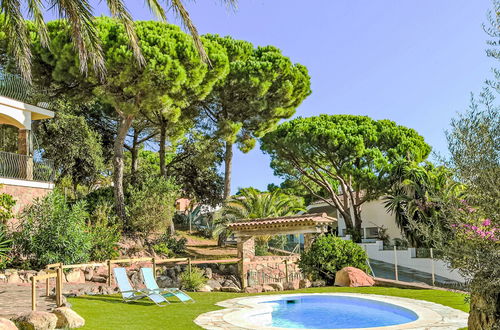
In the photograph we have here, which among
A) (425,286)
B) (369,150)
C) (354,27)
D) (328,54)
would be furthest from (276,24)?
(369,150)

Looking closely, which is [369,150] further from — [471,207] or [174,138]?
[471,207]

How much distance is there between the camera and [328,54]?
1881 cm

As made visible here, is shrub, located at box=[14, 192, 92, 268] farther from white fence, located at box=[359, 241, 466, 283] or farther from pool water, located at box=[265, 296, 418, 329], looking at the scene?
white fence, located at box=[359, 241, 466, 283]

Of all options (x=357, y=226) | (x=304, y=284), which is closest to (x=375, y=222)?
(x=357, y=226)

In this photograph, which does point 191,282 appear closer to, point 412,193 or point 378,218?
point 412,193

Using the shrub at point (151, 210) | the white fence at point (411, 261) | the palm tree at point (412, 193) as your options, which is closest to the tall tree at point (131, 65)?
the shrub at point (151, 210)

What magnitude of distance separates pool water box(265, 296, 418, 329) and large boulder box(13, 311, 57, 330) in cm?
476

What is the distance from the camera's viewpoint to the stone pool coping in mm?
9398

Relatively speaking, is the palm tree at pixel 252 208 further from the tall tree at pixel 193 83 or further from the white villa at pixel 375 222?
the white villa at pixel 375 222

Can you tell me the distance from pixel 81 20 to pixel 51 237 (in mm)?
10224

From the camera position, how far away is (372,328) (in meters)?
9.45

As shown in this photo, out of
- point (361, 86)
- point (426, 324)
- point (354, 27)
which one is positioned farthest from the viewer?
point (361, 86)

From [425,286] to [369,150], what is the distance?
15.6m

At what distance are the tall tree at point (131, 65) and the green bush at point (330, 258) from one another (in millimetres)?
10098
